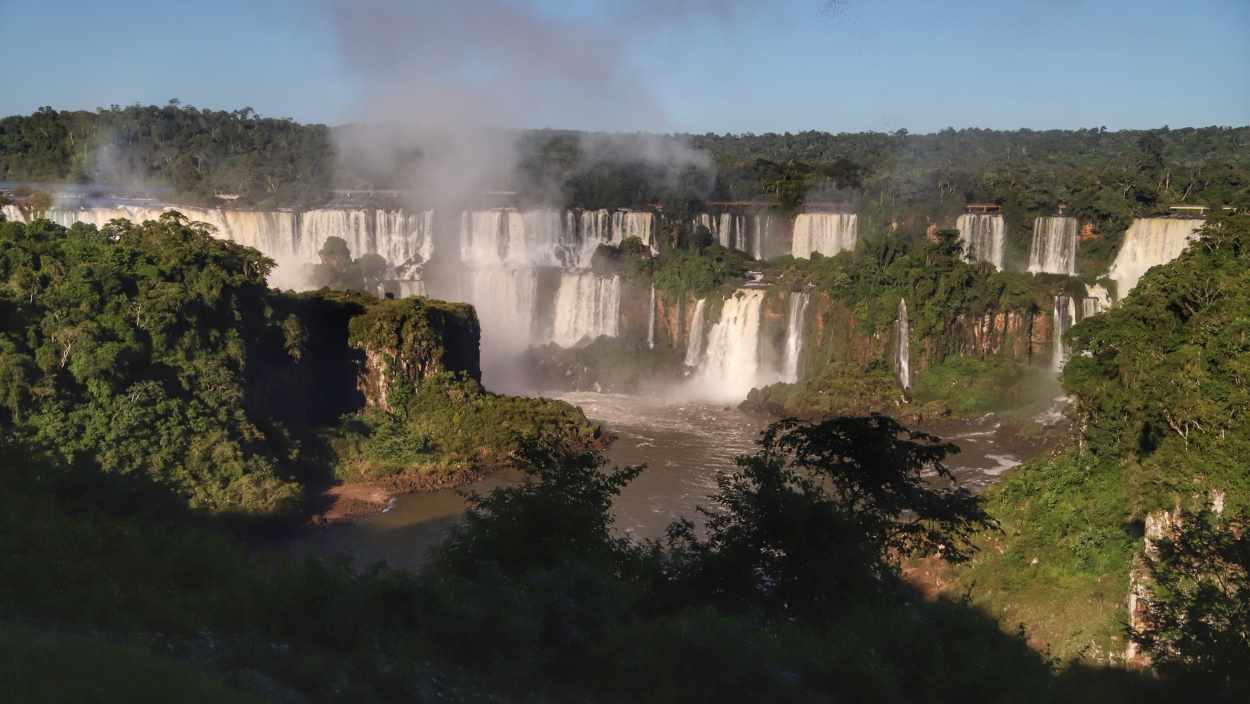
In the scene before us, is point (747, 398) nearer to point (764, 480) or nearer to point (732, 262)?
point (732, 262)

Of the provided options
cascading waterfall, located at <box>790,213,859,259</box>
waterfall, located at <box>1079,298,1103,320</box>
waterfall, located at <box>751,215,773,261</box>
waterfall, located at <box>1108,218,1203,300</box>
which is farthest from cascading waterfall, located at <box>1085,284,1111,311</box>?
waterfall, located at <box>751,215,773,261</box>

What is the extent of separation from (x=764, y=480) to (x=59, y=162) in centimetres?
6079

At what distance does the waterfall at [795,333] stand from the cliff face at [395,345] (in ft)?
38.1

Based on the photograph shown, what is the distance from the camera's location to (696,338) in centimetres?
3959

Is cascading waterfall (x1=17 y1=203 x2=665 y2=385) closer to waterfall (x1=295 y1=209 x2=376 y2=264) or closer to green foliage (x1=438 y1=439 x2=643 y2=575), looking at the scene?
waterfall (x1=295 y1=209 x2=376 y2=264)

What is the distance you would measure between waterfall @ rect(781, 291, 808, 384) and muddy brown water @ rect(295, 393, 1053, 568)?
3.29m

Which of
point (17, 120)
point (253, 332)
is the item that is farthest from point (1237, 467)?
point (17, 120)

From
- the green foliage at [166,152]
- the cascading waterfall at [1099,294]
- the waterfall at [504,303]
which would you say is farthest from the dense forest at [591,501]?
the green foliage at [166,152]

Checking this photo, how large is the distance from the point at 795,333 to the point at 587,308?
23.8 feet

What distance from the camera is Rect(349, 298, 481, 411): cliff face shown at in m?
29.4

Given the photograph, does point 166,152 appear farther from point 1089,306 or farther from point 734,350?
point 1089,306

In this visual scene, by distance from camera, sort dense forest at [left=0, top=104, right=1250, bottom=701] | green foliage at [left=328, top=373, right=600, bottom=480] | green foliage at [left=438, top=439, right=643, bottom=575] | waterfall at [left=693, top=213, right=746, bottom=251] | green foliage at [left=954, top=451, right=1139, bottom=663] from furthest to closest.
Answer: waterfall at [left=693, top=213, right=746, bottom=251], green foliage at [left=328, top=373, right=600, bottom=480], green foliage at [left=954, top=451, right=1139, bottom=663], green foliage at [left=438, top=439, right=643, bottom=575], dense forest at [left=0, top=104, right=1250, bottom=701]

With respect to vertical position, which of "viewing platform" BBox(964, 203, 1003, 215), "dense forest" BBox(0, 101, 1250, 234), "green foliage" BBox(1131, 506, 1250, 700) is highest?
"dense forest" BBox(0, 101, 1250, 234)

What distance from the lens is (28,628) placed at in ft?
28.3
